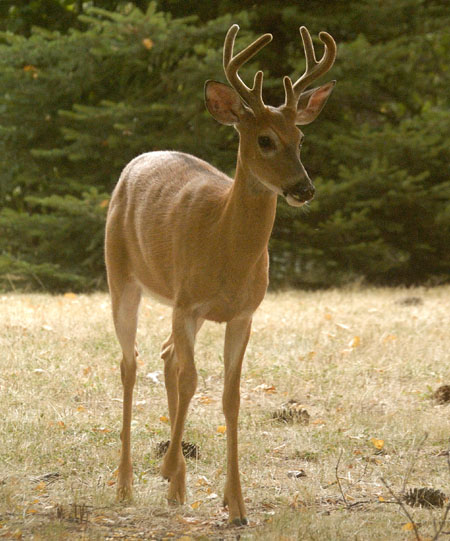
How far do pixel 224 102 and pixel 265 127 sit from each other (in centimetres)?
30

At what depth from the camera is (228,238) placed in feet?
14.5

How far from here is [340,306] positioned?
34.1 feet

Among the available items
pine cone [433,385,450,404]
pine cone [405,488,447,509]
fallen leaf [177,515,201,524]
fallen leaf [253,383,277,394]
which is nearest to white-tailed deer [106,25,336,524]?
fallen leaf [177,515,201,524]

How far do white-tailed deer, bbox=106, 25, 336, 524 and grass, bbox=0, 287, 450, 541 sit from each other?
1.08 ft

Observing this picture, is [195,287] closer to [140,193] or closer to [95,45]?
[140,193]

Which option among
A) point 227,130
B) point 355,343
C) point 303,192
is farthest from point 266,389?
point 227,130

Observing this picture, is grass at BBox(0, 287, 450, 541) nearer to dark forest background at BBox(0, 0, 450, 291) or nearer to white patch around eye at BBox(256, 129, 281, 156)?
white patch around eye at BBox(256, 129, 281, 156)

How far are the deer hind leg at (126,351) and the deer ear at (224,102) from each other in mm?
1294

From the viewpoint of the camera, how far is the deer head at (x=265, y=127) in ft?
13.6

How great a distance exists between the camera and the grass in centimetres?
416

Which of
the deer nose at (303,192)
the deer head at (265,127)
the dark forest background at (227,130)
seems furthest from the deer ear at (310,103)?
the dark forest background at (227,130)

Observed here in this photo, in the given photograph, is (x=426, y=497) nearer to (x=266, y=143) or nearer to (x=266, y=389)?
(x=266, y=143)

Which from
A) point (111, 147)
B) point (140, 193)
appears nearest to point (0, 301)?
point (111, 147)

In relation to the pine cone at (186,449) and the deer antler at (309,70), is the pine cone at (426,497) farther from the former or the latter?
the deer antler at (309,70)
